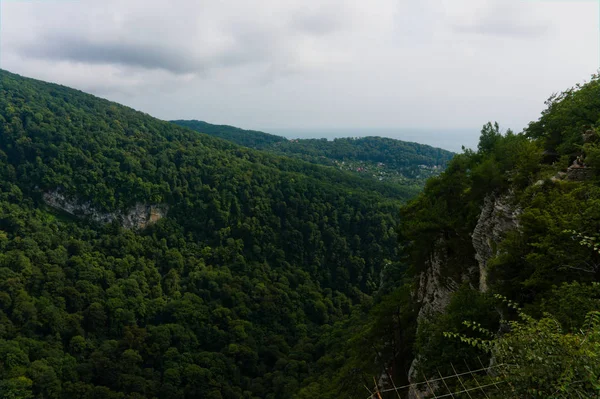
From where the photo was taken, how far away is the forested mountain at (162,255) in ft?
160

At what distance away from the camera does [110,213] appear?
8212 cm

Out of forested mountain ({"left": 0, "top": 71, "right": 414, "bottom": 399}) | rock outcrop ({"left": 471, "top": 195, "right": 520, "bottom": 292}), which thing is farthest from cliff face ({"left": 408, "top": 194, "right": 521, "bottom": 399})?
forested mountain ({"left": 0, "top": 71, "right": 414, "bottom": 399})

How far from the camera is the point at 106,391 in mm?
44188

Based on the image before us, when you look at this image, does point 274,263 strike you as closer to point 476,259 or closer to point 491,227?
point 476,259

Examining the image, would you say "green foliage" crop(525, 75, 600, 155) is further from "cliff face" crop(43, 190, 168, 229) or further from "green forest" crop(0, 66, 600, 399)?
"cliff face" crop(43, 190, 168, 229)

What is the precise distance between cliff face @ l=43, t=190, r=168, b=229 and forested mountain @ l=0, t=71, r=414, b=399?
13.0 inches

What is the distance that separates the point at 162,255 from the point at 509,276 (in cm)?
7577

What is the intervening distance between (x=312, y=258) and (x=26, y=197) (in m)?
63.6

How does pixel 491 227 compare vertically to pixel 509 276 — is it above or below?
above

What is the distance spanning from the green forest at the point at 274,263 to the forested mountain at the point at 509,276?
0.22 feet

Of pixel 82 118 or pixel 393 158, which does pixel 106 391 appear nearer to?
pixel 82 118

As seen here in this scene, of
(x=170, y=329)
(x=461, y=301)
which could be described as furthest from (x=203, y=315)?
(x=461, y=301)

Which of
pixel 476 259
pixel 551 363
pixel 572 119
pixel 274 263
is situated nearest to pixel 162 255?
pixel 274 263

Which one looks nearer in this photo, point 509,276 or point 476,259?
point 509,276
